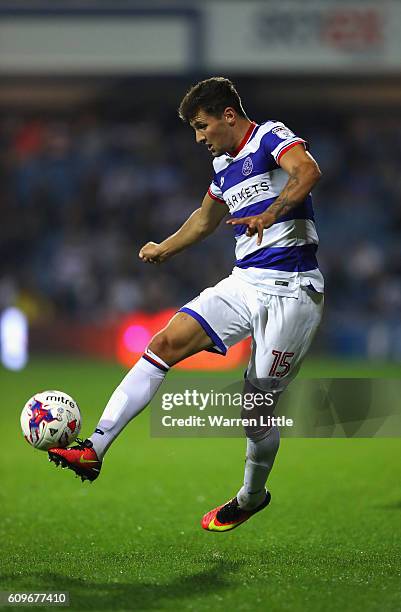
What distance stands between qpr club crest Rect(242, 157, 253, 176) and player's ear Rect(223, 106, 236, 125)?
0.63ft

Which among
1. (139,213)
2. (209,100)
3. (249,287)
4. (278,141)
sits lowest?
(139,213)

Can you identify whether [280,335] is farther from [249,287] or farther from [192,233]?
[192,233]

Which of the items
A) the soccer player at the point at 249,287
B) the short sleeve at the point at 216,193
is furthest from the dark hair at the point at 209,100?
the short sleeve at the point at 216,193

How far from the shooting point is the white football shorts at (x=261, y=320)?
488 cm

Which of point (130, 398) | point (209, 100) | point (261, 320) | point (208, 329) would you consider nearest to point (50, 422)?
point (130, 398)

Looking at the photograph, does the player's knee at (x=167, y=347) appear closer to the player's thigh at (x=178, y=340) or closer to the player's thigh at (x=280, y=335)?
the player's thigh at (x=178, y=340)

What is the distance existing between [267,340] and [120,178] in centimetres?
1608

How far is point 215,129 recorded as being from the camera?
16.2ft

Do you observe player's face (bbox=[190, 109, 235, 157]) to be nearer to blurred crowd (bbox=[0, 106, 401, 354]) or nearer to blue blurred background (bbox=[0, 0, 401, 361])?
blue blurred background (bbox=[0, 0, 401, 361])

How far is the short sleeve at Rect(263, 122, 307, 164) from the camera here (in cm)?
471

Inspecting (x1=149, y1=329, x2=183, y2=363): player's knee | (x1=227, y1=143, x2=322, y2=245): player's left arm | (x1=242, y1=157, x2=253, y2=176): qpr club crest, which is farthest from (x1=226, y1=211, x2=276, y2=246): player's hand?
(x1=149, y1=329, x2=183, y2=363): player's knee

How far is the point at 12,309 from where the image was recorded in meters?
18.2

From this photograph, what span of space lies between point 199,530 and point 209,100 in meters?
2.39

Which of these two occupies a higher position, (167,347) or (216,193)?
(216,193)
